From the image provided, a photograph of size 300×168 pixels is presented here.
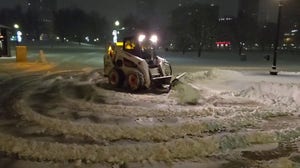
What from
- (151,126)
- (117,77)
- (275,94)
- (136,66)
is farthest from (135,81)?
(151,126)

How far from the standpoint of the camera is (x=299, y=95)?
47.5ft

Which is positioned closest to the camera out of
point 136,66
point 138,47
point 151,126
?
point 151,126

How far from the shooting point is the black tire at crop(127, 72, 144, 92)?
16.0m

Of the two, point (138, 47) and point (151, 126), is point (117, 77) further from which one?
point (151, 126)

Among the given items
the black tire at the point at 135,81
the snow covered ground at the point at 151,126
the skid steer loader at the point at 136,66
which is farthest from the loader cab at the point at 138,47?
the snow covered ground at the point at 151,126

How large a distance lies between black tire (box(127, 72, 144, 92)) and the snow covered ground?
0.66 m

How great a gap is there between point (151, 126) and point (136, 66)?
6.60 metres

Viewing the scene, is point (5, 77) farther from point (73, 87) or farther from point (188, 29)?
point (188, 29)

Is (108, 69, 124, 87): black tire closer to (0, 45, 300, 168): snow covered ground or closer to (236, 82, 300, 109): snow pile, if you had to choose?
(0, 45, 300, 168): snow covered ground

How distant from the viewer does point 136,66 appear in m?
16.4

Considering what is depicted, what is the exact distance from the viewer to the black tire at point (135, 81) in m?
16.0

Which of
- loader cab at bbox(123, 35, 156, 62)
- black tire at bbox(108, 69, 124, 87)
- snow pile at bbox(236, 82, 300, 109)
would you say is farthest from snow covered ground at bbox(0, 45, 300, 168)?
loader cab at bbox(123, 35, 156, 62)

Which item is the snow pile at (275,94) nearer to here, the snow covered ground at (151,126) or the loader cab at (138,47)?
the snow covered ground at (151,126)

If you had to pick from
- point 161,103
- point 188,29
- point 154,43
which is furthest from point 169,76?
point 188,29
